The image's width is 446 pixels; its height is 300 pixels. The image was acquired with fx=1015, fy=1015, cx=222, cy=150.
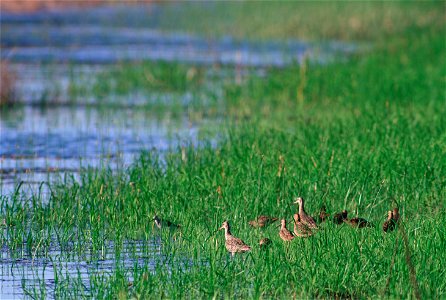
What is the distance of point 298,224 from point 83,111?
13121mm

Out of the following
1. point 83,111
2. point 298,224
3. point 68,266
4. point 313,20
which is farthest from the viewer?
point 313,20

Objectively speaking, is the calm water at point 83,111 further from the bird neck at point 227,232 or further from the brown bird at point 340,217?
the brown bird at point 340,217

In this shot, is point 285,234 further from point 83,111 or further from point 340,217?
point 83,111

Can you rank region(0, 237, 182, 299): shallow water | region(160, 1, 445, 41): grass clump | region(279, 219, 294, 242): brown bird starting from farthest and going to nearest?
region(160, 1, 445, 41): grass clump
region(279, 219, 294, 242): brown bird
region(0, 237, 182, 299): shallow water

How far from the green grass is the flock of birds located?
4.9 inches

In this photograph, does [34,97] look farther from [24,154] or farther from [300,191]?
[300,191]

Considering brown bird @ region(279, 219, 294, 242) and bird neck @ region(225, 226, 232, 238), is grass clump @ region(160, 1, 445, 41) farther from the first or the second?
bird neck @ region(225, 226, 232, 238)

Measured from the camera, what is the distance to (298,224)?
10867 mm

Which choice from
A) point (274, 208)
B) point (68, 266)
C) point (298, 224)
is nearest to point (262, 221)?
point (298, 224)

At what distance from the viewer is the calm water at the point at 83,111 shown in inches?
423

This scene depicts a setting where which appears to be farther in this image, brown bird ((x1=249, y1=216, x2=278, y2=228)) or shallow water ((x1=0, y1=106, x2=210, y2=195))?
shallow water ((x1=0, y1=106, x2=210, y2=195))

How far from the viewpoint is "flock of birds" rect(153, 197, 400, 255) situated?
1041 cm

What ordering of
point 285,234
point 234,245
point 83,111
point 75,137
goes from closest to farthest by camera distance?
point 234,245, point 285,234, point 75,137, point 83,111

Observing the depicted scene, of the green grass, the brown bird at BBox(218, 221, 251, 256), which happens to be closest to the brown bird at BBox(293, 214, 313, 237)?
the green grass
